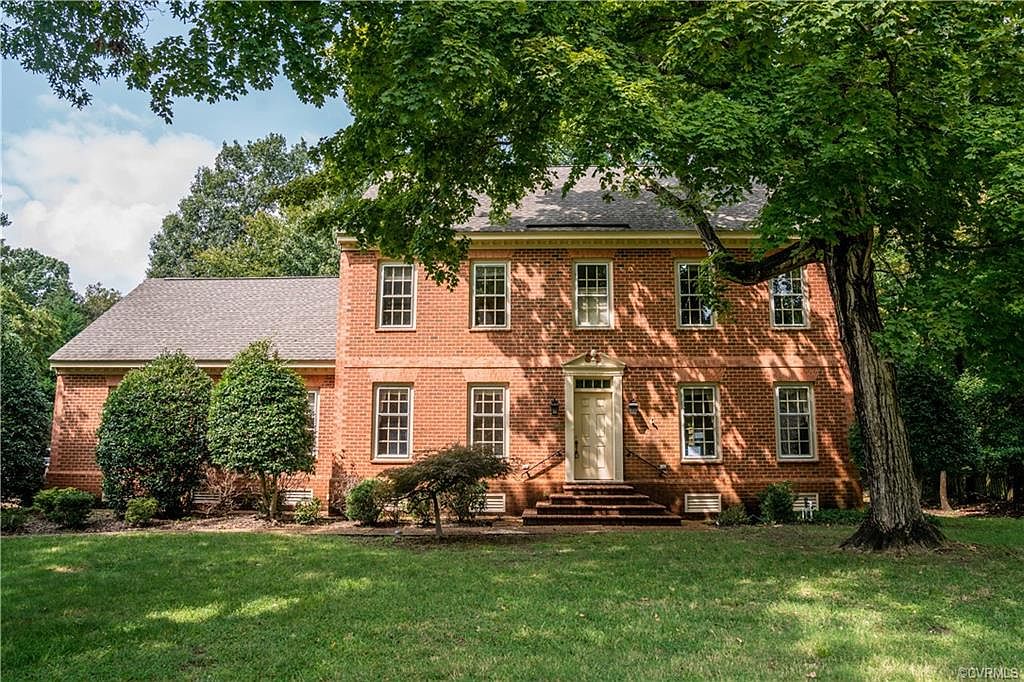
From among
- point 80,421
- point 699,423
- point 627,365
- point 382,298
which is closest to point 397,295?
point 382,298

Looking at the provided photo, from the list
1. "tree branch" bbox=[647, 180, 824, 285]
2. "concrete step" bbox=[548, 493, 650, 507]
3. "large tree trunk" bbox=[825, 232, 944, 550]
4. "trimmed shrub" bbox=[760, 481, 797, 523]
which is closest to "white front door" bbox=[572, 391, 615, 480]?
"concrete step" bbox=[548, 493, 650, 507]

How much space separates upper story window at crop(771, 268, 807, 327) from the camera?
16.2m

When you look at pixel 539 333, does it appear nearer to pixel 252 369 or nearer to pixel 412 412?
pixel 412 412

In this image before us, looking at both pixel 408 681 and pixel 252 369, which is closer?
Result: pixel 408 681

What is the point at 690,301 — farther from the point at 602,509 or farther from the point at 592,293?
the point at 602,509

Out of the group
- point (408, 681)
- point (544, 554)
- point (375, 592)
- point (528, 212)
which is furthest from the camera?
point (528, 212)

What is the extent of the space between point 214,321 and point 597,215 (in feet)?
35.8

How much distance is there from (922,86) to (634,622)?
715cm

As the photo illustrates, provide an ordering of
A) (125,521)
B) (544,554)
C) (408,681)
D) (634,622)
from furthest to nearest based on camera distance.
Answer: (125,521) < (544,554) < (634,622) < (408,681)

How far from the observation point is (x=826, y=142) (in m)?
7.96

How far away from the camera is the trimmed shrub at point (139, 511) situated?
44.5ft

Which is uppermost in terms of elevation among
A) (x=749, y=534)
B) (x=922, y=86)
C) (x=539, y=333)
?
(x=922, y=86)

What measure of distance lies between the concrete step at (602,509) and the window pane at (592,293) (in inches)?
165

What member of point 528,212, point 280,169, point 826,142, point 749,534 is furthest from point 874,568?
point 280,169
